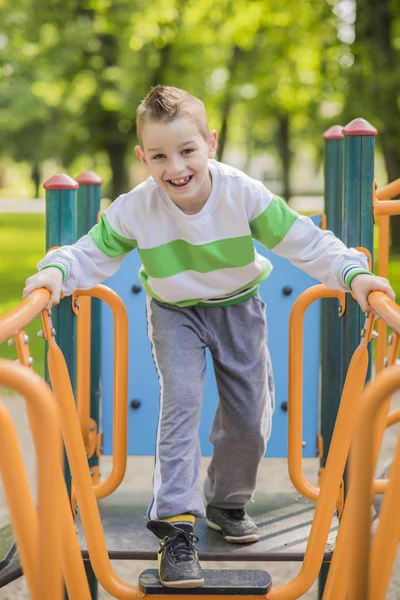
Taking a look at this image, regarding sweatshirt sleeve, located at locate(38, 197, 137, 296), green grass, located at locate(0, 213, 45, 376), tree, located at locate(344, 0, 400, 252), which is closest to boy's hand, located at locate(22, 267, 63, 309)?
sweatshirt sleeve, located at locate(38, 197, 137, 296)

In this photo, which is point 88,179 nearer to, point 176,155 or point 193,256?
point 193,256

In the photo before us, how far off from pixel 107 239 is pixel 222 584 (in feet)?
3.22

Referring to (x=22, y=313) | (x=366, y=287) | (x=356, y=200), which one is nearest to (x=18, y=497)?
(x=22, y=313)

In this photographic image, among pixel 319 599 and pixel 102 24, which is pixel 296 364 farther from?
pixel 102 24

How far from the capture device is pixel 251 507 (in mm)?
3307

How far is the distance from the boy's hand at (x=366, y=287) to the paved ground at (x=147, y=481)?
5.19 ft

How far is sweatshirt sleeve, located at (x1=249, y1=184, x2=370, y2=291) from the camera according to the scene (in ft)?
7.91

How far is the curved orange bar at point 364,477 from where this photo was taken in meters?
1.57

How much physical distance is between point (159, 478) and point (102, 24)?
1601cm

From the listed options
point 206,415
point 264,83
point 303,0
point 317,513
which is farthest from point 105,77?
point 317,513

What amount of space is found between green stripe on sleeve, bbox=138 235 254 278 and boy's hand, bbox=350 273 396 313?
1.72ft

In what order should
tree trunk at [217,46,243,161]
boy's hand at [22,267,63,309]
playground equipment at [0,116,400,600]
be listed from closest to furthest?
playground equipment at [0,116,400,600] < boy's hand at [22,267,63,309] < tree trunk at [217,46,243,161]

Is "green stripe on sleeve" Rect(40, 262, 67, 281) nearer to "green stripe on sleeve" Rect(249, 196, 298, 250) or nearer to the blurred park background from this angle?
"green stripe on sleeve" Rect(249, 196, 298, 250)

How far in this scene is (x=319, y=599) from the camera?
306 centimetres
